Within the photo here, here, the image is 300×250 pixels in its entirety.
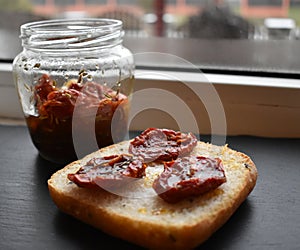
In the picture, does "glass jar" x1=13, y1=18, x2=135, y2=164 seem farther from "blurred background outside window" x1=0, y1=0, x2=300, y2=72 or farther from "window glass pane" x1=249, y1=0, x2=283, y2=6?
"window glass pane" x1=249, y1=0, x2=283, y2=6

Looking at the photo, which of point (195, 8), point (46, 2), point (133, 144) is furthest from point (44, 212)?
point (46, 2)

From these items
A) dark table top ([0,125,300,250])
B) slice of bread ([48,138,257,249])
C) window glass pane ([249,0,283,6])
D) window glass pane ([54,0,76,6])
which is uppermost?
window glass pane ([249,0,283,6])

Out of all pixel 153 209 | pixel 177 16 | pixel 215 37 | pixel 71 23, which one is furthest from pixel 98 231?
pixel 177 16

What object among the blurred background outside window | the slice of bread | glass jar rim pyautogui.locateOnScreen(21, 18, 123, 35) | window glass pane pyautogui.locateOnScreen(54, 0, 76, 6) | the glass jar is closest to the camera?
the slice of bread

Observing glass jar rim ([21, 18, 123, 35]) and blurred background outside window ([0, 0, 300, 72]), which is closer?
glass jar rim ([21, 18, 123, 35])

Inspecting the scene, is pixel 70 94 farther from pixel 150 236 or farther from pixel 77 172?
pixel 150 236

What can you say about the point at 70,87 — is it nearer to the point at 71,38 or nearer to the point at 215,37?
the point at 71,38

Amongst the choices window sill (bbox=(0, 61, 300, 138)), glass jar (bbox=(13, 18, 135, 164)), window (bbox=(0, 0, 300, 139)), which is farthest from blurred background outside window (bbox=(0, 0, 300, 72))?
glass jar (bbox=(13, 18, 135, 164))
